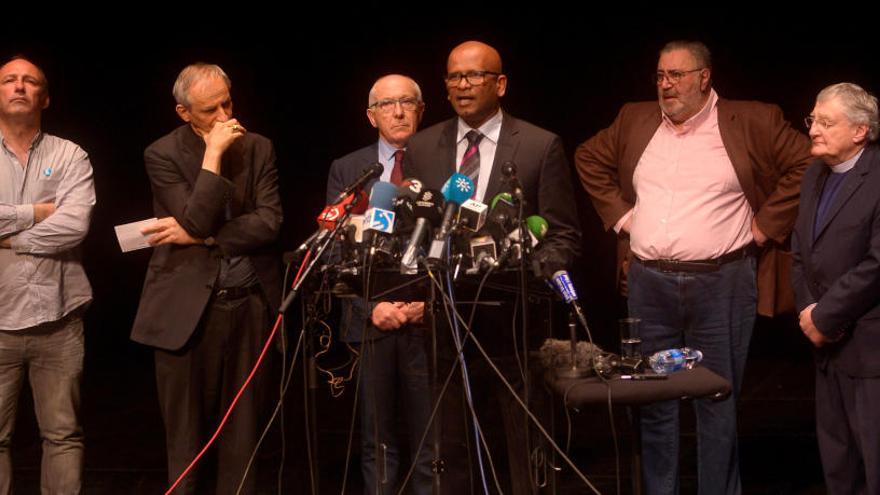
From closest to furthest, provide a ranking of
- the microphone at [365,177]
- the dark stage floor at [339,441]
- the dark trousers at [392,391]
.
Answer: the microphone at [365,177] < the dark trousers at [392,391] < the dark stage floor at [339,441]

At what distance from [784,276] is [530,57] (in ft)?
9.07

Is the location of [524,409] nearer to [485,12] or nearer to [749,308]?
[749,308]

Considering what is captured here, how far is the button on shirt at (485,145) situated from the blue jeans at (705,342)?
35.3 inches

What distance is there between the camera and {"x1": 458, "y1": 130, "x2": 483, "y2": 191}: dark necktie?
373 centimetres

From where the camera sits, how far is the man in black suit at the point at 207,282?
4016 millimetres

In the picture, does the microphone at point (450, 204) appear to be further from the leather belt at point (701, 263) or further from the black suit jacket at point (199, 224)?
the leather belt at point (701, 263)

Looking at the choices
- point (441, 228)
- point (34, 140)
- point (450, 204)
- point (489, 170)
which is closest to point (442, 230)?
point (441, 228)

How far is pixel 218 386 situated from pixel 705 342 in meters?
1.75

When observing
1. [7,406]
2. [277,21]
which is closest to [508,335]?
[7,406]

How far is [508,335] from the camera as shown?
348 cm

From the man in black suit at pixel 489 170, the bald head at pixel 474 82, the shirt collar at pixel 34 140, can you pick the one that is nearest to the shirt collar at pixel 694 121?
the man in black suit at pixel 489 170

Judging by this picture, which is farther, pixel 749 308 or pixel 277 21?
pixel 277 21

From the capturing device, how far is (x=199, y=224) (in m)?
3.95

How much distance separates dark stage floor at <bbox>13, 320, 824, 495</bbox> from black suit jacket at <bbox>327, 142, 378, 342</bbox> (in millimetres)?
893
